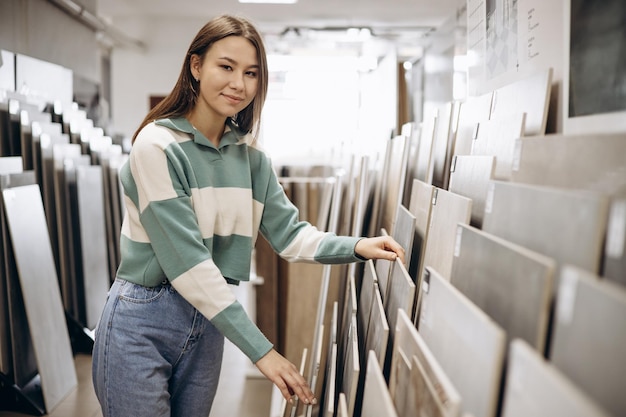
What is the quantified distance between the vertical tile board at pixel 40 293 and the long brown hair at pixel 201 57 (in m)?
1.73

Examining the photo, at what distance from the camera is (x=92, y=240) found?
3793mm

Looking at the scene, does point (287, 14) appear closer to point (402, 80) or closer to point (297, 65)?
point (297, 65)

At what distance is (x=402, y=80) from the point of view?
15.3 feet

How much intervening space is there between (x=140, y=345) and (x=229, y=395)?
6.28 ft

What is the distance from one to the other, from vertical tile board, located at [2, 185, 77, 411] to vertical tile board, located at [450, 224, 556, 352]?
2.44 meters

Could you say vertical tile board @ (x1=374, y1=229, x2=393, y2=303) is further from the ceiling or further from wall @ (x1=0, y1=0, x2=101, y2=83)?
the ceiling

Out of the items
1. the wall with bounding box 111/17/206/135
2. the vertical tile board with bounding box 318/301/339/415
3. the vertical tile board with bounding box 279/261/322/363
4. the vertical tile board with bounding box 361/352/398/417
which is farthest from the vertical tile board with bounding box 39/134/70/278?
the wall with bounding box 111/17/206/135

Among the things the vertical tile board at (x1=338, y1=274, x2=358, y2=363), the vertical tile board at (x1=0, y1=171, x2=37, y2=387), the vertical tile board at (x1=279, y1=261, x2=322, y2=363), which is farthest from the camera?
the vertical tile board at (x1=279, y1=261, x2=322, y2=363)

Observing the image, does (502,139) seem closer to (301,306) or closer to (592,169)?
(592,169)

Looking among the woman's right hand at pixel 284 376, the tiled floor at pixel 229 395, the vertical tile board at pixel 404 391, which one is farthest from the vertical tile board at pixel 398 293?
the tiled floor at pixel 229 395

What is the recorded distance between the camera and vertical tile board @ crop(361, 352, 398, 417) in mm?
861

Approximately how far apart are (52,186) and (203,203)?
2503mm

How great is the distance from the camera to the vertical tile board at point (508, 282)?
76 cm

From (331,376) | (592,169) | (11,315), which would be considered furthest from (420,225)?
(11,315)
